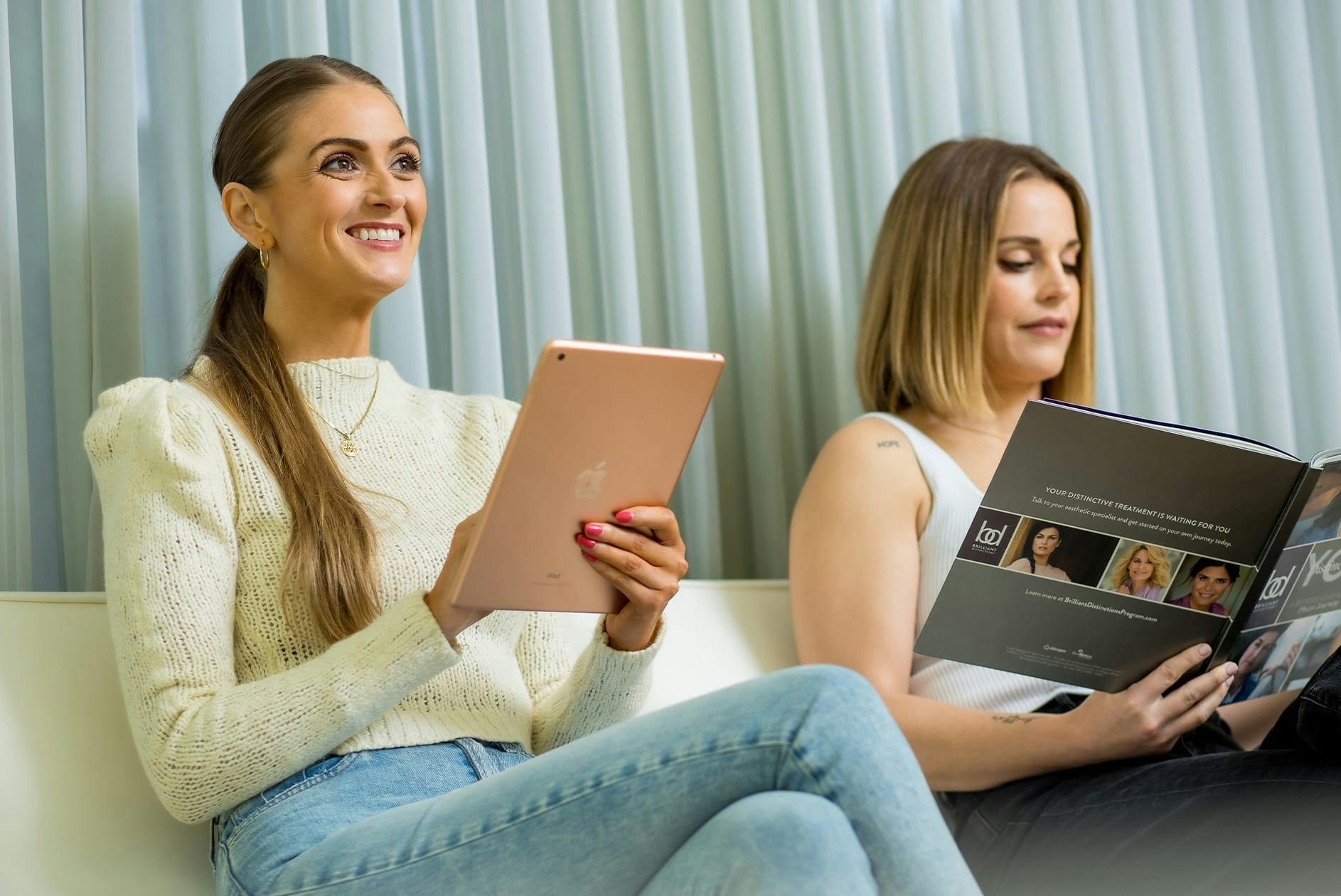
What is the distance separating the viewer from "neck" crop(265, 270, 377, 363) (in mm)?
1451

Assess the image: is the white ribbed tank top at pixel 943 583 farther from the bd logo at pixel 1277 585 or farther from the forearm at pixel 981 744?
the bd logo at pixel 1277 585

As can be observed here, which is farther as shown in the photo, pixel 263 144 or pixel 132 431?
pixel 263 144

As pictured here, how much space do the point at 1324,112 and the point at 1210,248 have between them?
1.18ft

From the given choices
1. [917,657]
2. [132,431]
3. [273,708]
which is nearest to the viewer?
[273,708]

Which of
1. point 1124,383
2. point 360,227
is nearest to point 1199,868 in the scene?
point 1124,383

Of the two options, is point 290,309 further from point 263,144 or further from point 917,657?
point 917,657

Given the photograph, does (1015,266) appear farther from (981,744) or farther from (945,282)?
(981,744)

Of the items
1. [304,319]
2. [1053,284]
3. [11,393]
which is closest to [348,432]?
[304,319]

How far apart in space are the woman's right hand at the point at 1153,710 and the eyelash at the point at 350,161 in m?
0.98

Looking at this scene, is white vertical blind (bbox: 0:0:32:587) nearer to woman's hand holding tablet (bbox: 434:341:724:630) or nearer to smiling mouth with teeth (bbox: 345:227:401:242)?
smiling mouth with teeth (bbox: 345:227:401:242)

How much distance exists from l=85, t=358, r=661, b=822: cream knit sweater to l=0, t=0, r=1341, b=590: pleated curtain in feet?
1.07

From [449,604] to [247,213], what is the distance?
0.61m

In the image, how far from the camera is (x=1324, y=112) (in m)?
2.20

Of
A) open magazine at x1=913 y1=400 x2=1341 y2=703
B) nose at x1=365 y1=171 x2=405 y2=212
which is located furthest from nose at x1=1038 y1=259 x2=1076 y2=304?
nose at x1=365 y1=171 x2=405 y2=212
